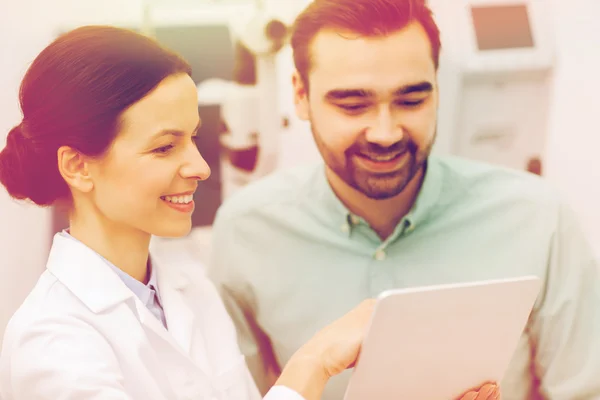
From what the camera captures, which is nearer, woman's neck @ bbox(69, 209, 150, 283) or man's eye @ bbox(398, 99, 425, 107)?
woman's neck @ bbox(69, 209, 150, 283)

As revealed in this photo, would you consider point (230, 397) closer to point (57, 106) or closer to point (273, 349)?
point (273, 349)

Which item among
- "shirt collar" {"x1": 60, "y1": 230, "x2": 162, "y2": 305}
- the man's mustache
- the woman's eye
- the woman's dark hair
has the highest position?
the woman's dark hair

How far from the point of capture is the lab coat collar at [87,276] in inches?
28.8

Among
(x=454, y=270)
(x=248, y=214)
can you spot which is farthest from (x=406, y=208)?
(x=248, y=214)

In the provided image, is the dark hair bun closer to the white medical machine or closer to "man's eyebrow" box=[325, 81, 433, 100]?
"man's eyebrow" box=[325, 81, 433, 100]

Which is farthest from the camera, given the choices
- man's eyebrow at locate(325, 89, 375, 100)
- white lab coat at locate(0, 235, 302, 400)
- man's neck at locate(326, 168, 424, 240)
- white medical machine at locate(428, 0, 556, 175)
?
white medical machine at locate(428, 0, 556, 175)

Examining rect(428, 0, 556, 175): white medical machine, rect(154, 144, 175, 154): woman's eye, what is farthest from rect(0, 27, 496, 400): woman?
rect(428, 0, 556, 175): white medical machine

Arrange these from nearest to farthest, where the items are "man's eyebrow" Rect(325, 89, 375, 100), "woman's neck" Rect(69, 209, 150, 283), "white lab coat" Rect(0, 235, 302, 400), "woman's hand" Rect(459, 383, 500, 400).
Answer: "white lab coat" Rect(0, 235, 302, 400), "woman's neck" Rect(69, 209, 150, 283), "woman's hand" Rect(459, 383, 500, 400), "man's eyebrow" Rect(325, 89, 375, 100)

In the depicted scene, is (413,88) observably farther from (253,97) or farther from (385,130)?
(253,97)

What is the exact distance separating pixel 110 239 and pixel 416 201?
51 centimetres

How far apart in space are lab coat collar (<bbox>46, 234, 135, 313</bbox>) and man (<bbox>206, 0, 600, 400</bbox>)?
0.37m

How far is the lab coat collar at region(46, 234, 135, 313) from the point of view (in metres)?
0.73

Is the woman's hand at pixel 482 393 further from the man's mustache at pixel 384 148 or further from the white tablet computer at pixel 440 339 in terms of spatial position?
the man's mustache at pixel 384 148

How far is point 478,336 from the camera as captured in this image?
840 millimetres
